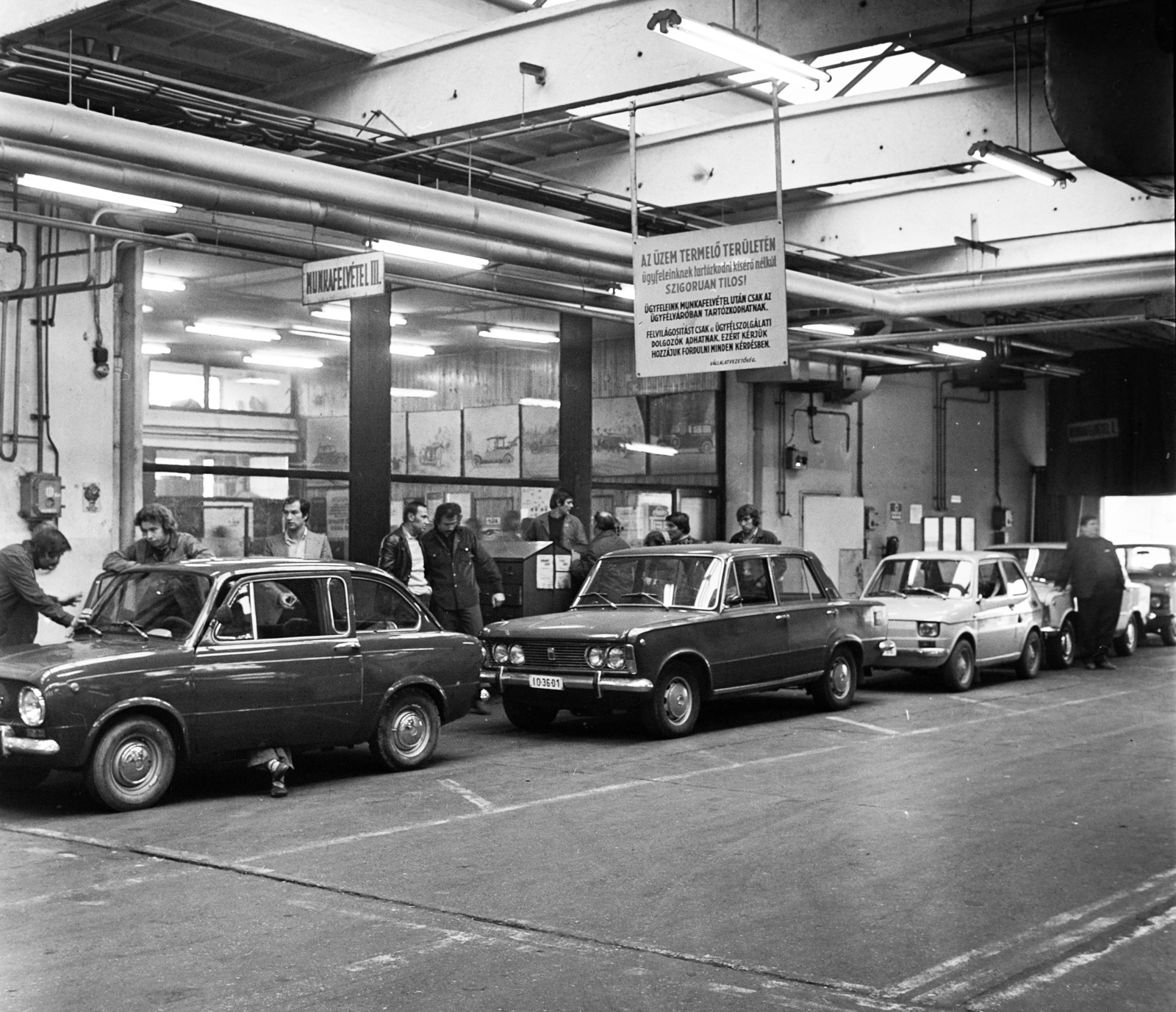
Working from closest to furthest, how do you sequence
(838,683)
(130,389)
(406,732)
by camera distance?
(406,732) → (130,389) → (838,683)

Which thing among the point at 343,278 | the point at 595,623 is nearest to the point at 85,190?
the point at 343,278

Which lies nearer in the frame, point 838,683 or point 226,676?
point 226,676

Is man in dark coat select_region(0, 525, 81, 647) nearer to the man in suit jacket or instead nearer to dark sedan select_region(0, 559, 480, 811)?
dark sedan select_region(0, 559, 480, 811)

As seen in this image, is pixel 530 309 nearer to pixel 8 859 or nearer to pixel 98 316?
pixel 98 316

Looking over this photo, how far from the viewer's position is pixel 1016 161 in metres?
12.2

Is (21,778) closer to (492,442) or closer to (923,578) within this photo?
(492,442)

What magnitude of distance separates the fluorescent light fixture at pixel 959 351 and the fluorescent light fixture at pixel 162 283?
38.1 ft

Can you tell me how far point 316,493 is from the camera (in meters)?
16.4

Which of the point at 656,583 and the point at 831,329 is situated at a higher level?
the point at 831,329

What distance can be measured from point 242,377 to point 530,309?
5061 millimetres

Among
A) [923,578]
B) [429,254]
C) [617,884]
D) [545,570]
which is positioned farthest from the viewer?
[923,578]

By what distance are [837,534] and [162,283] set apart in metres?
13.7

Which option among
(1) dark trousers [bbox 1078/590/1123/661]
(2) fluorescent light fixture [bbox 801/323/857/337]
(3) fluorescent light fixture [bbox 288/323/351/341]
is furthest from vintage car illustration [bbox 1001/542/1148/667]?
(3) fluorescent light fixture [bbox 288/323/351/341]

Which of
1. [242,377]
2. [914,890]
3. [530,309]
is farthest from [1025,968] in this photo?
[530,309]
